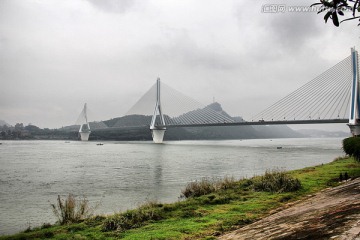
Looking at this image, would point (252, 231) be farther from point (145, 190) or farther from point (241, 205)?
point (145, 190)

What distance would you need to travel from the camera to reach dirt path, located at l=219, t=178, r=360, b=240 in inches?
Answer: 225

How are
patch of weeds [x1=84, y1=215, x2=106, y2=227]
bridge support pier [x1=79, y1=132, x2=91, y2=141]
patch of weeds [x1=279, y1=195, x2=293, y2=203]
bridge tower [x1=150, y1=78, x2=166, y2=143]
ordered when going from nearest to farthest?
patch of weeds [x1=84, y1=215, x2=106, y2=227], patch of weeds [x1=279, y1=195, x2=293, y2=203], bridge tower [x1=150, y1=78, x2=166, y2=143], bridge support pier [x1=79, y1=132, x2=91, y2=141]

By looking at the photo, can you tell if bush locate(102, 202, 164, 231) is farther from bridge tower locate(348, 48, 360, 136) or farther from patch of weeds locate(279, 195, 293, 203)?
bridge tower locate(348, 48, 360, 136)

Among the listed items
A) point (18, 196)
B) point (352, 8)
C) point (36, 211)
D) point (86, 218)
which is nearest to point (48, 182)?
point (18, 196)

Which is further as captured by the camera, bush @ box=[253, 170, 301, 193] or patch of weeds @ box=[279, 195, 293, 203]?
bush @ box=[253, 170, 301, 193]

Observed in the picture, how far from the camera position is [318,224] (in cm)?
643

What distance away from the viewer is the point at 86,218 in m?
11.7

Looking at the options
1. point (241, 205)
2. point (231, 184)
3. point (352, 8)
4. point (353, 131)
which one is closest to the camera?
point (352, 8)

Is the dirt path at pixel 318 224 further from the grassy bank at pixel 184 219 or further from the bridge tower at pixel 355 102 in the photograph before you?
the bridge tower at pixel 355 102

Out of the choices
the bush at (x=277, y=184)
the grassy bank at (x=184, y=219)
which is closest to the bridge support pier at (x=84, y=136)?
the bush at (x=277, y=184)

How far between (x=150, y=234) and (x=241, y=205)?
413cm

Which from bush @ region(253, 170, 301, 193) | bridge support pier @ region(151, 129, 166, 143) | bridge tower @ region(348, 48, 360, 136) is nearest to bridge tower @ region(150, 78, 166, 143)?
bridge support pier @ region(151, 129, 166, 143)

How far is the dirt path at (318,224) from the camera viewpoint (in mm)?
5703

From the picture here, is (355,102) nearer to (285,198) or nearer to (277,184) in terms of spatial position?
(277,184)
